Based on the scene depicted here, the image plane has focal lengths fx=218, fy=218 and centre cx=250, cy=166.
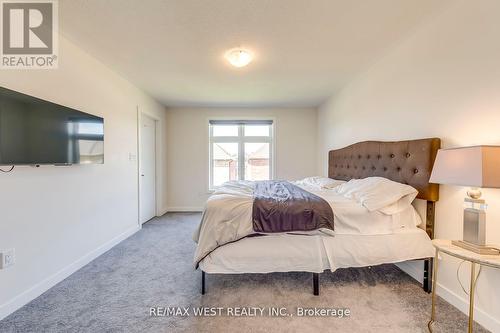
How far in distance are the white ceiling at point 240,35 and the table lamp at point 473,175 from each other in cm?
121

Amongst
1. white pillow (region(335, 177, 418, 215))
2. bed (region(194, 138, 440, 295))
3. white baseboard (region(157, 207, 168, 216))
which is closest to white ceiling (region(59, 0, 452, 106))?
bed (region(194, 138, 440, 295))

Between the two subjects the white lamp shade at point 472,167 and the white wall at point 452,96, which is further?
the white wall at point 452,96

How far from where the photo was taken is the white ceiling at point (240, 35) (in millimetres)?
1674

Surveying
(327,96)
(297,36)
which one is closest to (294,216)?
(297,36)

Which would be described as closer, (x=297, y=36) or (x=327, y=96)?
(x=297, y=36)

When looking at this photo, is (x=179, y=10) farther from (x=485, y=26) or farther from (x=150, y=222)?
(x=150, y=222)

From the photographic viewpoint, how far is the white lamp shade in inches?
45.9

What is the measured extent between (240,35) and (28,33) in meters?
1.77

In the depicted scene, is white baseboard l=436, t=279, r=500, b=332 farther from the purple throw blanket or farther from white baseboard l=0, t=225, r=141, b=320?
white baseboard l=0, t=225, r=141, b=320

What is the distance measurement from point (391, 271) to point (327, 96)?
2888mm

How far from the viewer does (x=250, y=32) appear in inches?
78.1

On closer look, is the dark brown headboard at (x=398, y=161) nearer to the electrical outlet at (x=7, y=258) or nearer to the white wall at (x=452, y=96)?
the white wall at (x=452, y=96)

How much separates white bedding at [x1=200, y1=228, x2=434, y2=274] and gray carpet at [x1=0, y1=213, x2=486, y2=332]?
0.24m

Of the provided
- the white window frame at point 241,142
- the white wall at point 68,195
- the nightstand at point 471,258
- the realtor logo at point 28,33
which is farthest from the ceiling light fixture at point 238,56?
the white window frame at point 241,142
